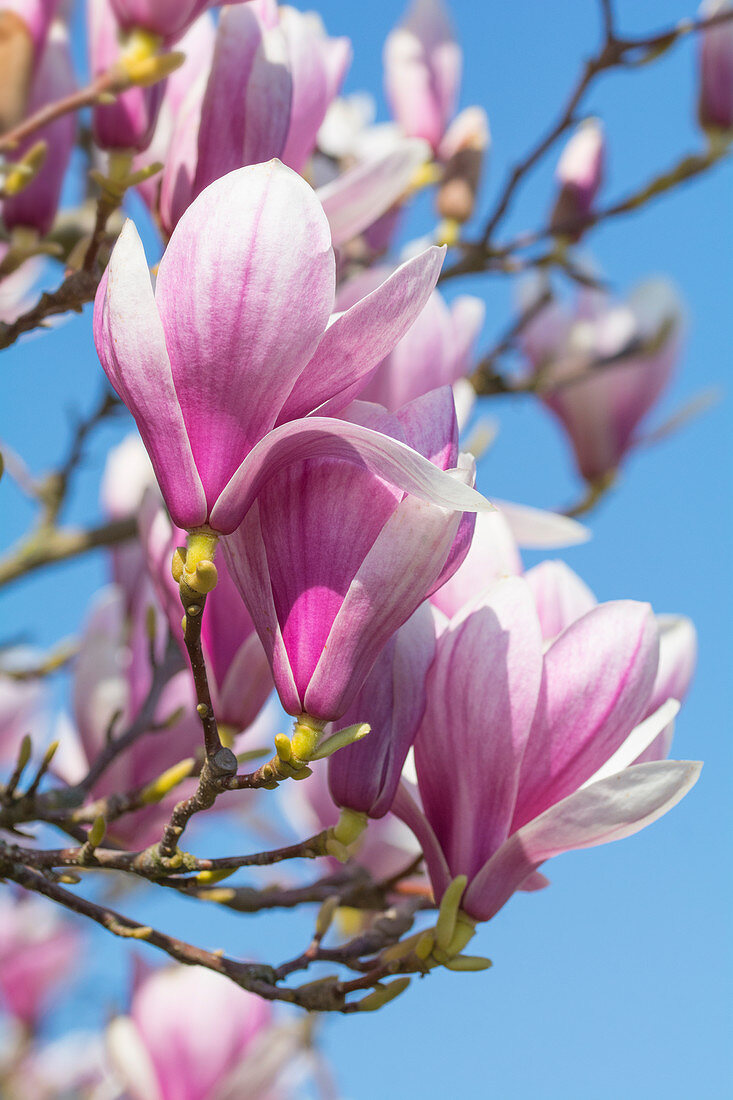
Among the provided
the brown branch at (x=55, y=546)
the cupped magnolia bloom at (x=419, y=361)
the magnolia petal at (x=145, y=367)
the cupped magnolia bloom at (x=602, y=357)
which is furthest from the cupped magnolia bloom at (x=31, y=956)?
the magnolia petal at (x=145, y=367)

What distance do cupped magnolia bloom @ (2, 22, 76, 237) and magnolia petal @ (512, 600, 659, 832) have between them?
2.31 ft

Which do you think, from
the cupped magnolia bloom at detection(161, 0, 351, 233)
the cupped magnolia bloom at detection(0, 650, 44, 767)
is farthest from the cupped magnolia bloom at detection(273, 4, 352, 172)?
the cupped magnolia bloom at detection(0, 650, 44, 767)

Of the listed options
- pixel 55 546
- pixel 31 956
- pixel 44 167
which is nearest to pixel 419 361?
pixel 44 167

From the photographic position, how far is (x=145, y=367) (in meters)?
0.56

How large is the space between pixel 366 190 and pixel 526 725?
0.48m

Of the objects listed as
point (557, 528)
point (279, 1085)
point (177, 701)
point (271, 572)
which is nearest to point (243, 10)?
point (271, 572)

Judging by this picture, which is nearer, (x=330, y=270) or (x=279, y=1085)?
(x=330, y=270)

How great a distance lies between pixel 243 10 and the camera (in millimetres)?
849

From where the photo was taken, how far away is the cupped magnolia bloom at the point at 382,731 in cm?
70

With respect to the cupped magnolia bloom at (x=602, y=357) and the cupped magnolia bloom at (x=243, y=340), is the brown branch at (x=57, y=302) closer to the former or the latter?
the cupped magnolia bloom at (x=243, y=340)

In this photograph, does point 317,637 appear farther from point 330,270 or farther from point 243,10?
point 243,10

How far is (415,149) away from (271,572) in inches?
19.7

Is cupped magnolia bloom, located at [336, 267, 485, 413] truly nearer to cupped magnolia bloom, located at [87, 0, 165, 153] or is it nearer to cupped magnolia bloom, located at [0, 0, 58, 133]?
cupped magnolia bloom, located at [87, 0, 165, 153]

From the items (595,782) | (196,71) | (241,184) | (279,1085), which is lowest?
(279,1085)
